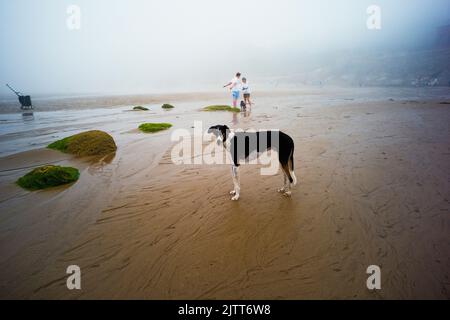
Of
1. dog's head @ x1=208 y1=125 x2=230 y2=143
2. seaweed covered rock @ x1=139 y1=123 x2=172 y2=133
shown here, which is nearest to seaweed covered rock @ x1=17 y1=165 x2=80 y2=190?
dog's head @ x1=208 y1=125 x2=230 y2=143

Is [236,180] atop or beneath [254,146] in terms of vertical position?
beneath

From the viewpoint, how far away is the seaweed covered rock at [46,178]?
6.31 metres

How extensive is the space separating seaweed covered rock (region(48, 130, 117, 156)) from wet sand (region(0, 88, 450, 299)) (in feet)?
5.17

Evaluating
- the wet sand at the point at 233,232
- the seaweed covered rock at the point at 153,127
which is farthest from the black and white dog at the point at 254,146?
the seaweed covered rock at the point at 153,127

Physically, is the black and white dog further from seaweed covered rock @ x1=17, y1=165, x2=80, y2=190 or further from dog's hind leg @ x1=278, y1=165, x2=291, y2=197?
seaweed covered rock @ x1=17, y1=165, x2=80, y2=190

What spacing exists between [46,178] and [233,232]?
18.6 ft

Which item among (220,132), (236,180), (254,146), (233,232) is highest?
(220,132)

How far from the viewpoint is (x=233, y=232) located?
4363 mm

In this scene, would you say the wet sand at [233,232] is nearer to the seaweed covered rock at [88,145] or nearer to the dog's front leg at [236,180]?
the dog's front leg at [236,180]

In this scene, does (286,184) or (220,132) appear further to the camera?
(286,184)

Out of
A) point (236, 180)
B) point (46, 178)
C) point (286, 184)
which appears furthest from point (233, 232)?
point (46, 178)

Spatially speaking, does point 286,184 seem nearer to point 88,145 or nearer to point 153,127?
point 88,145

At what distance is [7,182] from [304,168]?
8973 millimetres
